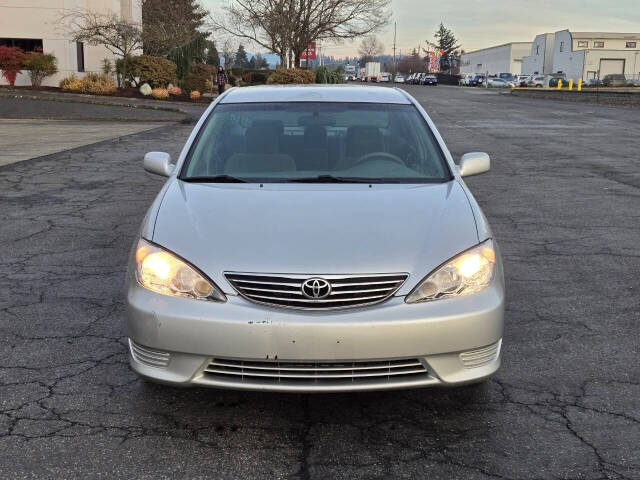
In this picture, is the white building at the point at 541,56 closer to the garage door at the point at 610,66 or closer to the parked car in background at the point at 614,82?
the garage door at the point at 610,66

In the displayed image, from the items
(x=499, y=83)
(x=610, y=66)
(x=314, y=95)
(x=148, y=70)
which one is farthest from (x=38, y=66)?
(x=610, y=66)

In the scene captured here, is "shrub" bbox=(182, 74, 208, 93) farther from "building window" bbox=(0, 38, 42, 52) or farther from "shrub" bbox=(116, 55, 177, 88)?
"building window" bbox=(0, 38, 42, 52)

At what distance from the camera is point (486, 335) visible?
3207 mm

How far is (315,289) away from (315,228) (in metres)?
0.42

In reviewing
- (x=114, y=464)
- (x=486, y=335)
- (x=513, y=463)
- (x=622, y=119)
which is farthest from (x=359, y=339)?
(x=622, y=119)

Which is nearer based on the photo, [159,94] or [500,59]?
[159,94]

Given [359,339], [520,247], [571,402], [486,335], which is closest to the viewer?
[359,339]

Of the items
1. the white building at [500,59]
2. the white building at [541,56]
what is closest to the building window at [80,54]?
the white building at [541,56]

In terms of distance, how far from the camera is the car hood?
312 centimetres

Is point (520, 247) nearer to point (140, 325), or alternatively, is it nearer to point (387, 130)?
point (387, 130)

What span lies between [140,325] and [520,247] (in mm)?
4694

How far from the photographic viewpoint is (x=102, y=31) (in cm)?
3241

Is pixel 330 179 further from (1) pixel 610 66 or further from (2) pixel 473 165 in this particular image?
(1) pixel 610 66

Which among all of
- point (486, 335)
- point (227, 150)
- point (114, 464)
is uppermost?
point (227, 150)
